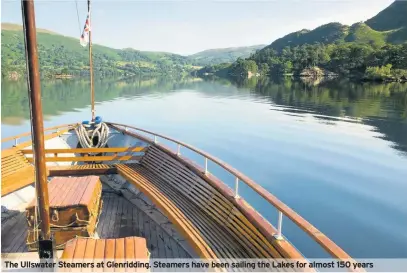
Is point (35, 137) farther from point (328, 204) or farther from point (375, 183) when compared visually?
point (375, 183)

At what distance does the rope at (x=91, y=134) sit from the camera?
40.6ft

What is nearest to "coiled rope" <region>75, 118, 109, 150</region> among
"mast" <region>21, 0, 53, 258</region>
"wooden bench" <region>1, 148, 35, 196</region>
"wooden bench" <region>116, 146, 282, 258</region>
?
"wooden bench" <region>1, 148, 35, 196</region>

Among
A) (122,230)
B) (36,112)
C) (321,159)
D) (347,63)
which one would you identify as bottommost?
(321,159)

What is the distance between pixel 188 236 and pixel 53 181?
3.76m

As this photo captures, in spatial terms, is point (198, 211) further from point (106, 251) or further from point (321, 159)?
point (321, 159)

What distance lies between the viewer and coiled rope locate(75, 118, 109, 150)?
1239 cm

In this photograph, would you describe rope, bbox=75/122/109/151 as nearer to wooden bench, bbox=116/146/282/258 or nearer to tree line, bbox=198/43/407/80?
wooden bench, bbox=116/146/282/258

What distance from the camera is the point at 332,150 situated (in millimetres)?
20531

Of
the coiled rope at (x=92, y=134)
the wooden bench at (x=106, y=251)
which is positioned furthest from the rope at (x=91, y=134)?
the wooden bench at (x=106, y=251)

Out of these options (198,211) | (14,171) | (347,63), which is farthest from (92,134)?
(347,63)

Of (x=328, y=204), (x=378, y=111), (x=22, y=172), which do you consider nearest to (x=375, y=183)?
(x=328, y=204)

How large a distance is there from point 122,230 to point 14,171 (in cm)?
413

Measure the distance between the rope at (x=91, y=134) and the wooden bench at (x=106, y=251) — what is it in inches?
318

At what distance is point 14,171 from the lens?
939 cm
